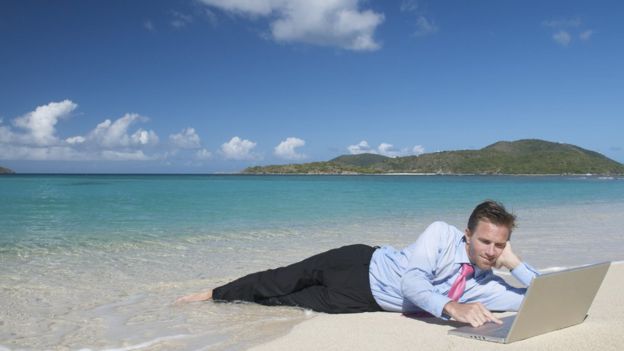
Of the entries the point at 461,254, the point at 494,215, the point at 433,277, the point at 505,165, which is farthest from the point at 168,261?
the point at 505,165

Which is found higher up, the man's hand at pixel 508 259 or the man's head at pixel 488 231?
the man's head at pixel 488 231

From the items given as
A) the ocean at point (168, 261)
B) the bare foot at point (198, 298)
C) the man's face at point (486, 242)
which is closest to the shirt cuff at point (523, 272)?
the man's face at point (486, 242)

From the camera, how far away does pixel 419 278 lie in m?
4.15

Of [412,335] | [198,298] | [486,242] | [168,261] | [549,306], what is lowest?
[168,261]

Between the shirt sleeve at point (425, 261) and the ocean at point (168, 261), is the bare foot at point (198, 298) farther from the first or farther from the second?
the shirt sleeve at point (425, 261)

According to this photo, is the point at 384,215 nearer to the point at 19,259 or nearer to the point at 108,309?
the point at 19,259

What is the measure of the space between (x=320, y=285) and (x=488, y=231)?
203 centimetres

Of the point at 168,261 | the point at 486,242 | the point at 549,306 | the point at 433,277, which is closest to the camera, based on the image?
the point at 549,306

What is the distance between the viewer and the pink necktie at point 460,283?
4289mm

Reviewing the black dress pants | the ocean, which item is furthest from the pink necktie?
the ocean

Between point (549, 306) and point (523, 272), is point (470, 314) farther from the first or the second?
point (523, 272)

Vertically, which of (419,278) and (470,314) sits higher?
(419,278)

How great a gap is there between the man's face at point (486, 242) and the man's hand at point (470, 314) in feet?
1.29

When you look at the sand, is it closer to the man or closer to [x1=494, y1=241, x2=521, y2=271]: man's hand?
the man
